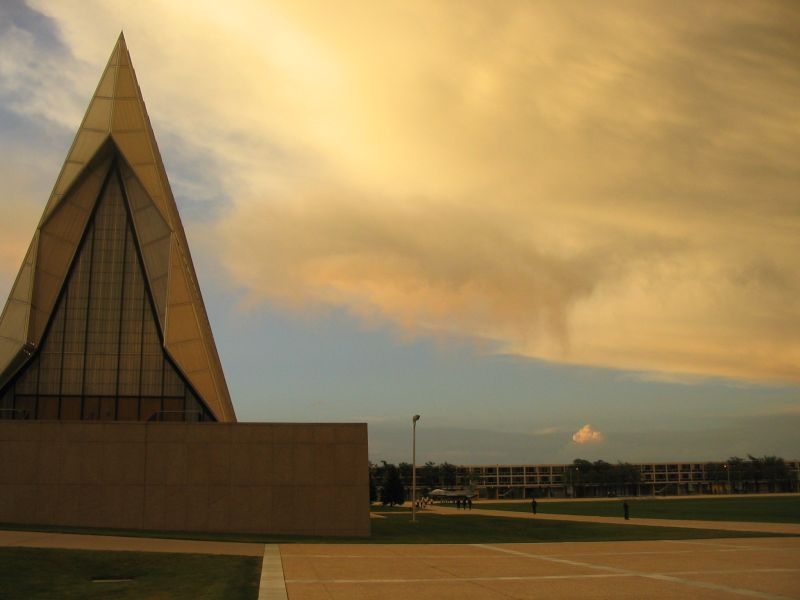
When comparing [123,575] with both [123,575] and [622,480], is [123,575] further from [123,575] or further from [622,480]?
[622,480]

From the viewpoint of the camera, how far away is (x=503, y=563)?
684 inches

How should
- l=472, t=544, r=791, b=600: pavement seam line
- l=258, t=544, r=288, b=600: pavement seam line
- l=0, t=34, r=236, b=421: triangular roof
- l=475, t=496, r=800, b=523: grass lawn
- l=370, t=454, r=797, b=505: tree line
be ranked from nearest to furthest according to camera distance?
l=258, t=544, r=288, b=600: pavement seam line, l=472, t=544, r=791, b=600: pavement seam line, l=0, t=34, r=236, b=421: triangular roof, l=475, t=496, r=800, b=523: grass lawn, l=370, t=454, r=797, b=505: tree line

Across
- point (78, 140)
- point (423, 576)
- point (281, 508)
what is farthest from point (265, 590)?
point (78, 140)

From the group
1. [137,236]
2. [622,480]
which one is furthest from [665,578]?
[622,480]

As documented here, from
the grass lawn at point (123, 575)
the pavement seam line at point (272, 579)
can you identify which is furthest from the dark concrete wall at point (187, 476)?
the grass lawn at point (123, 575)

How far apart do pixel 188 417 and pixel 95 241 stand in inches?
402

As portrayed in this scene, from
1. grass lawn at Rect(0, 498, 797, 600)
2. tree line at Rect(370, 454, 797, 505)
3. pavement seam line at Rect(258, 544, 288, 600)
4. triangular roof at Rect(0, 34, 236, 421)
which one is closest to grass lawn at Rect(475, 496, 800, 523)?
triangular roof at Rect(0, 34, 236, 421)

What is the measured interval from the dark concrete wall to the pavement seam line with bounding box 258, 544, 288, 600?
11.0m

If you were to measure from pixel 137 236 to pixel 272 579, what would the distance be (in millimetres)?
28482

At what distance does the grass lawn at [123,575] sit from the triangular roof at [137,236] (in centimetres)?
1953

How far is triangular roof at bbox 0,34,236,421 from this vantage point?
36.3m

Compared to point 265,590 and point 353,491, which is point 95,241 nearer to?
point 353,491

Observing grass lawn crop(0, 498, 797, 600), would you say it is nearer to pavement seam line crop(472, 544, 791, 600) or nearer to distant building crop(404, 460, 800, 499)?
pavement seam line crop(472, 544, 791, 600)

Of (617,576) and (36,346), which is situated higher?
(36,346)
